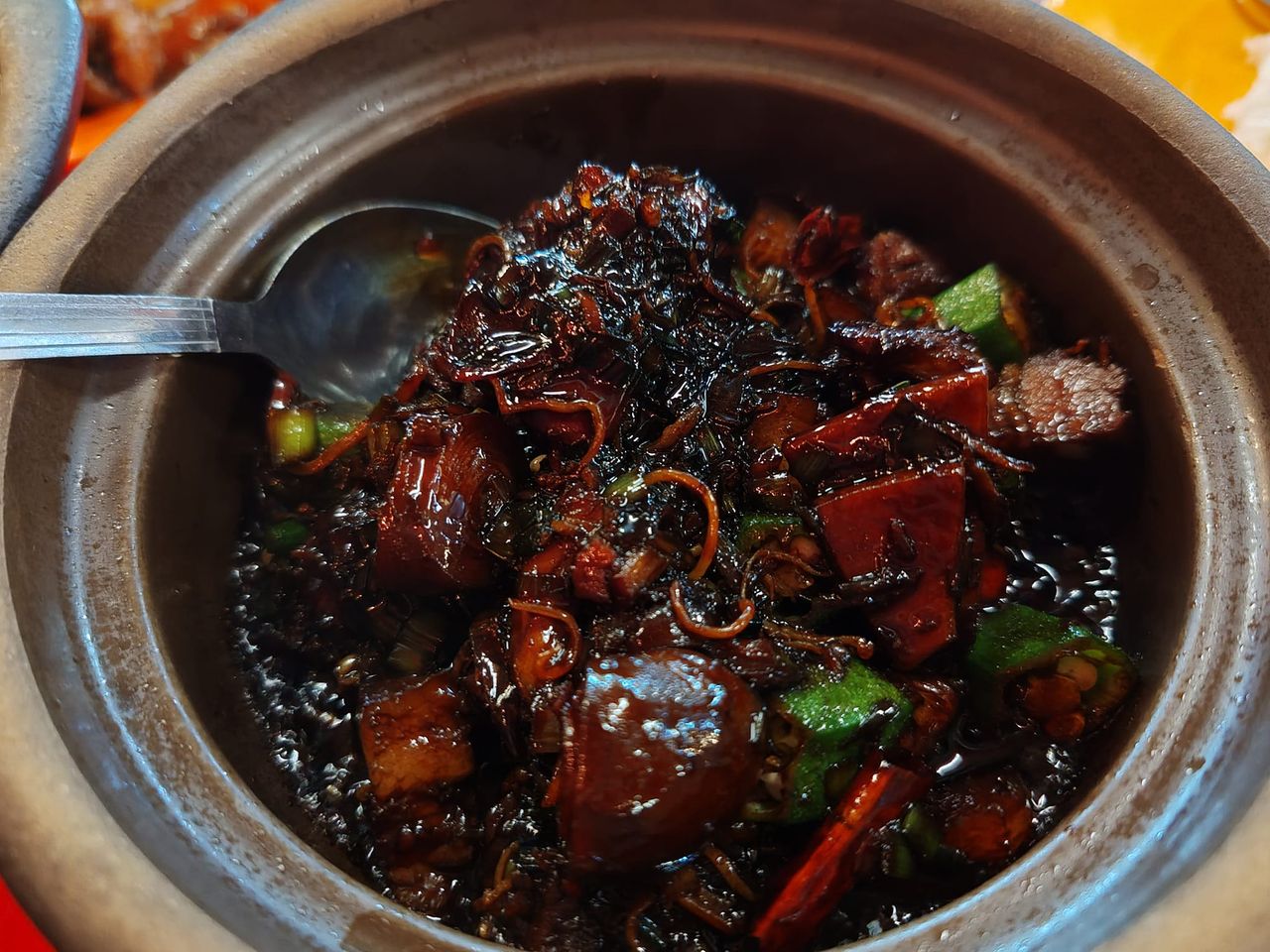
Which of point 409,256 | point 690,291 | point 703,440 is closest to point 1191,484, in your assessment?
point 703,440

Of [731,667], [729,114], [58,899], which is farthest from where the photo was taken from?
[729,114]

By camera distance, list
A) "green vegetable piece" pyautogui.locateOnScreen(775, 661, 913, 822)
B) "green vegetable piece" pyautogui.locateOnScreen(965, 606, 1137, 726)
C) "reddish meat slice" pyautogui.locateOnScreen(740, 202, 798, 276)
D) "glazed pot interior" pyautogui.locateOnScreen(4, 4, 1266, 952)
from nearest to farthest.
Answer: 1. "glazed pot interior" pyautogui.locateOnScreen(4, 4, 1266, 952)
2. "green vegetable piece" pyautogui.locateOnScreen(775, 661, 913, 822)
3. "green vegetable piece" pyautogui.locateOnScreen(965, 606, 1137, 726)
4. "reddish meat slice" pyautogui.locateOnScreen(740, 202, 798, 276)

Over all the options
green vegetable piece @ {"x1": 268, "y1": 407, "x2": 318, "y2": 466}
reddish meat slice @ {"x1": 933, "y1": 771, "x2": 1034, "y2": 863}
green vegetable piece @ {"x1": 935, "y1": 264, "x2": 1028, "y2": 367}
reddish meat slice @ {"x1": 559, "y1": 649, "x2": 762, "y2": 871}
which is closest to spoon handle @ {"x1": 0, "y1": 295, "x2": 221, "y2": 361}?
green vegetable piece @ {"x1": 268, "y1": 407, "x2": 318, "y2": 466}

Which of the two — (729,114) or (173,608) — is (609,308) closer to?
(729,114)

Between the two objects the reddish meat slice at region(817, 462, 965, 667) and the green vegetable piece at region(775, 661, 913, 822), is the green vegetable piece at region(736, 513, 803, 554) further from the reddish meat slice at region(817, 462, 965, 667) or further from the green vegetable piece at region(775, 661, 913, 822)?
the green vegetable piece at region(775, 661, 913, 822)

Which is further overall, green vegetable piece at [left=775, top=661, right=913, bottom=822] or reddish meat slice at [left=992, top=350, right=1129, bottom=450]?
reddish meat slice at [left=992, top=350, right=1129, bottom=450]

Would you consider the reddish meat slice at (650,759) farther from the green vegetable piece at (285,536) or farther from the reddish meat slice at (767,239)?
the reddish meat slice at (767,239)
